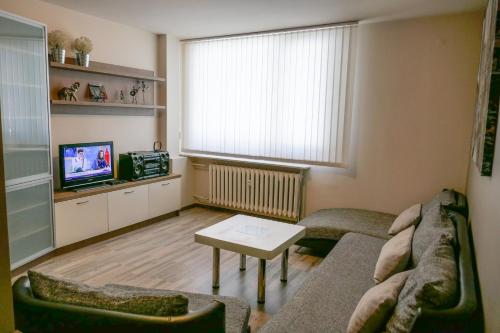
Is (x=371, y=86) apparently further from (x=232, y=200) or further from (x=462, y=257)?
(x=462, y=257)

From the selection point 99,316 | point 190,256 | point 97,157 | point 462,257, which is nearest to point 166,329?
point 99,316

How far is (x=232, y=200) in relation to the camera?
5.01 meters

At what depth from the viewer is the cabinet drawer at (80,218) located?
3449 millimetres

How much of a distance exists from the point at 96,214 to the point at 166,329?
288cm

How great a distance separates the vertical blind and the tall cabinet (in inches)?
86.9

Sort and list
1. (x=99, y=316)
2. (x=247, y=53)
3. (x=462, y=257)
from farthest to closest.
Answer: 1. (x=247, y=53)
2. (x=462, y=257)
3. (x=99, y=316)

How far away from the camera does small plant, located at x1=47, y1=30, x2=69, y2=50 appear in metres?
3.47

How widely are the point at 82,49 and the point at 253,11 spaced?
5.90ft

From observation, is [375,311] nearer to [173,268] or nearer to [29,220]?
[173,268]

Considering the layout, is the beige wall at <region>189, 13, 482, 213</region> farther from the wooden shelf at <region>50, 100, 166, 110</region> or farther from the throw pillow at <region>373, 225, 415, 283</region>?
the wooden shelf at <region>50, 100, 166, 110</region>

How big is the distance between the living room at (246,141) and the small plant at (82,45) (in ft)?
0.08

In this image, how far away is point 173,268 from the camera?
3314 mm

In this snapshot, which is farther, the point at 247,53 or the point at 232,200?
the point at 232,200

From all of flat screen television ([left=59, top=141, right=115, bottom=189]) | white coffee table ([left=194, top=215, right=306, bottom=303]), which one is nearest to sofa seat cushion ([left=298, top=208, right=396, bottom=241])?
white coffee table ([left=194, top=215, right=306, bottom=303])
